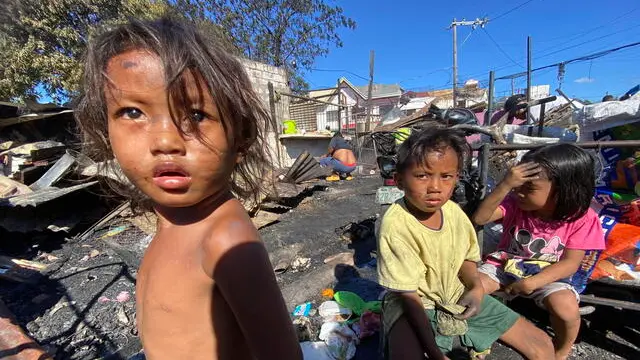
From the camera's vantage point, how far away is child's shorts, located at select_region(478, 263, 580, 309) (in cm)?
191

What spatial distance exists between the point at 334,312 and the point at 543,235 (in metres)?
1.74

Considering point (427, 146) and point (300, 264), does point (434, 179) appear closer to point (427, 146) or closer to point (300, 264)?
point (427, 146)

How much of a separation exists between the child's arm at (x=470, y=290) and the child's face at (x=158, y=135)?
1.52 metres

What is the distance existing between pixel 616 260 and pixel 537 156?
1099 mm

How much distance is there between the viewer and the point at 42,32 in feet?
33.0

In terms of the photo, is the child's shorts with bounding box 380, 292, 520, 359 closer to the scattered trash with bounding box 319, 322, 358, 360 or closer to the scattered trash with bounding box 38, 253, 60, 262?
the scattered trash with bounding box 319, 322, 358, 360

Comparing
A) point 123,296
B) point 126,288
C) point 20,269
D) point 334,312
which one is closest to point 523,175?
point 334,312

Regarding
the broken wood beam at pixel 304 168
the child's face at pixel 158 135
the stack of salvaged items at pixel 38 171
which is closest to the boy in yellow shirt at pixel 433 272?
the child's face at pixel 158 135

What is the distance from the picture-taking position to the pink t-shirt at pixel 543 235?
1.92 metres

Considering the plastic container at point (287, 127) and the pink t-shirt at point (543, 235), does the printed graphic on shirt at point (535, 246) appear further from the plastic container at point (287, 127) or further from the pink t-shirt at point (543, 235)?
the plastic container at point (287, 127)

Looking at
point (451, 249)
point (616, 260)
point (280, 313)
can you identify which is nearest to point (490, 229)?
point (616, 260)

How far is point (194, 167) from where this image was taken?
69 centimetres

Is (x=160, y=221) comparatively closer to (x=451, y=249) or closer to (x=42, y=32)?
(x=451, y=249)

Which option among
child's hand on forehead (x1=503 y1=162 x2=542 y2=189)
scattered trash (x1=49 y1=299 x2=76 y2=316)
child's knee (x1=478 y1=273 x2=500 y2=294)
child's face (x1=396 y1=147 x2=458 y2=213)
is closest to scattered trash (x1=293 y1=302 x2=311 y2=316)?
child's knee (x1=478 y1=273 x2=500 y2=294)
